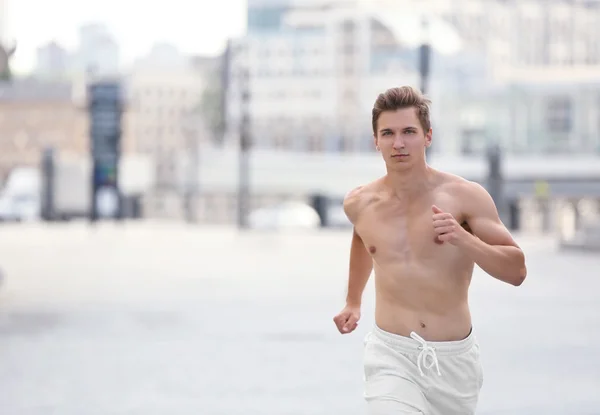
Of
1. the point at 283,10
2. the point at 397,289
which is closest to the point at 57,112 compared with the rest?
the point at 283,10

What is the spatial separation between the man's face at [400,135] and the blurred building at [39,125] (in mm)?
130035

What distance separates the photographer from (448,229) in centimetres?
416

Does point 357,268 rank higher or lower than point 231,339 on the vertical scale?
higher

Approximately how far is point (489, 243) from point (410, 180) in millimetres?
319

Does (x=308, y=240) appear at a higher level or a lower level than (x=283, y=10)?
lower

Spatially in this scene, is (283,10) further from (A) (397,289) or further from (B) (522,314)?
(A) (397,289)

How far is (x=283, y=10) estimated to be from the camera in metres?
117

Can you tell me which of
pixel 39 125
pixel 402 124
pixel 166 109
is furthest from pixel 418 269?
pixel 166 109

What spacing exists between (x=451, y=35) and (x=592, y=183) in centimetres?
4729

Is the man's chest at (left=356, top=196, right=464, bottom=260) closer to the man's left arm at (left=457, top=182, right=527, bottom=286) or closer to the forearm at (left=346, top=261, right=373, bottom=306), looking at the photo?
the man's left arm at (left=457, top=182, right=527, bottom=286)

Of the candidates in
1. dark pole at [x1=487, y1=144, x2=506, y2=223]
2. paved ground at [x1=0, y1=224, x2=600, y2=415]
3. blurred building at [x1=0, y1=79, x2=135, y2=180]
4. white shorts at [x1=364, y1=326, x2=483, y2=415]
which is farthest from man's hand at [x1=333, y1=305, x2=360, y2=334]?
blurred building at [x1=0, y1=79, x2=135, y2=180]

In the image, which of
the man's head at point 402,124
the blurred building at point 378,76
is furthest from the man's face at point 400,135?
the blurred building at point 378,76

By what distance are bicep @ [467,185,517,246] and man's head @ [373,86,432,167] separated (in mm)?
243

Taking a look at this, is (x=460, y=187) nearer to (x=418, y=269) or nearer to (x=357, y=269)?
(x=418, y=269)
